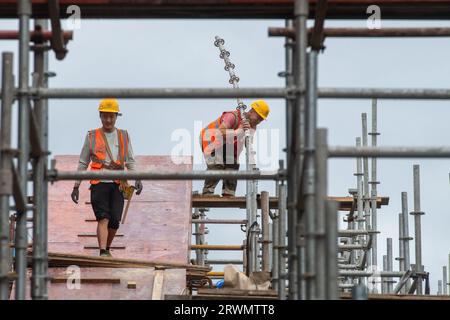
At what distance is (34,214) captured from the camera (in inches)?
497

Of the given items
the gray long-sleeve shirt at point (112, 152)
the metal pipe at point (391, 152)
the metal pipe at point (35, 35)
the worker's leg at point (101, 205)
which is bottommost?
the worker's leg at point (101, 205)

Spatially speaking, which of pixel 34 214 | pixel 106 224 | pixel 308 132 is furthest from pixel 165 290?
pixel 308 132

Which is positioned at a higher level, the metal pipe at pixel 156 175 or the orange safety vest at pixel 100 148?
the orange safety vest at pixel 100 148

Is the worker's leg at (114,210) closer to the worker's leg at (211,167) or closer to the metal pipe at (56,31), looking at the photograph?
the worker's leg at (211,167)

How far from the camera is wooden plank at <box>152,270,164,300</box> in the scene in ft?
53.9

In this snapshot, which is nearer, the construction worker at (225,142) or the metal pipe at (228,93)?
the metal pipe at (228,93)

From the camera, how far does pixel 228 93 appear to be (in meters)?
12.3

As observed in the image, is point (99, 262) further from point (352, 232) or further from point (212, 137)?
point (212, 137)

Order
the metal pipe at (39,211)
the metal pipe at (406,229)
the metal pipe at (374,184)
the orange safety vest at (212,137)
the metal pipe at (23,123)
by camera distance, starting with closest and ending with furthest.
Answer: the metal pipe at (23,123) < the metal pipe at (39,211) < the metal pipe at (406,229) < the orange safety vest at (212,137) < the metal pipe at (374,184)

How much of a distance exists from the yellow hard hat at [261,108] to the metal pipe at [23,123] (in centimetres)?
957

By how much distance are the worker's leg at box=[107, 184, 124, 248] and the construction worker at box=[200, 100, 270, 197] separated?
3.44 metres

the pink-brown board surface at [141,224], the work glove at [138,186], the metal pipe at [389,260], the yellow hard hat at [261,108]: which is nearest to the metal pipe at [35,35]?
the work glove at [138,186]

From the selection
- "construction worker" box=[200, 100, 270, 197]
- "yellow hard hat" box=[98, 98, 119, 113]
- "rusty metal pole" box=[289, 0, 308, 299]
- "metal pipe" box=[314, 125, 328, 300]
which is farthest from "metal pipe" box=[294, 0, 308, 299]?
"construction worker" box=[200, 100, 270, 197]

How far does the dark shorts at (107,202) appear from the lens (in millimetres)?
18828
